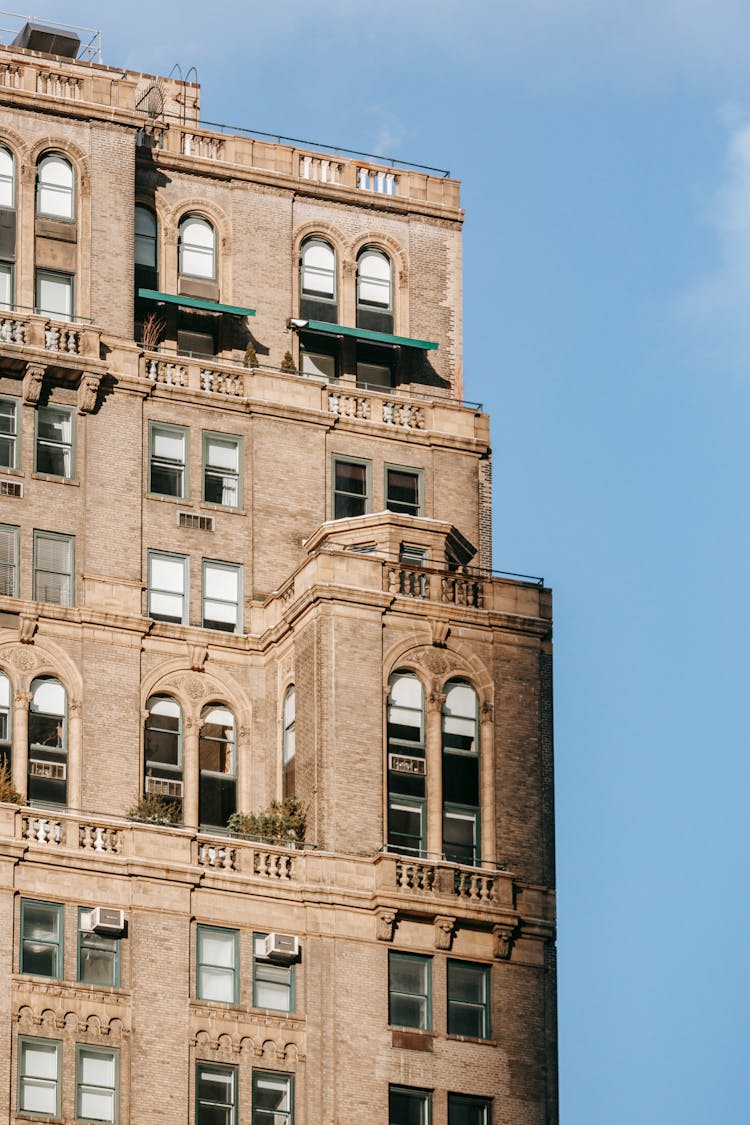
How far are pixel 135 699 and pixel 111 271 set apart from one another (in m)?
12.2

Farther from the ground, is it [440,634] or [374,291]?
[374,291]

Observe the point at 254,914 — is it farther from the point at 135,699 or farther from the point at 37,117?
the point at 37,117

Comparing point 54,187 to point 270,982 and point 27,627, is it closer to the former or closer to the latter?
point 27,627

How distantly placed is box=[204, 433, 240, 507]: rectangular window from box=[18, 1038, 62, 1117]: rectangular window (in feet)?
56.0

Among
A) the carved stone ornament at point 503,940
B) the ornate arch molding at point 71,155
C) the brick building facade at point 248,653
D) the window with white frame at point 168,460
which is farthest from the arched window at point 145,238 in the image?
the carved stone ornament at point 503,940

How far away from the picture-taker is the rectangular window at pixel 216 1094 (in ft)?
322

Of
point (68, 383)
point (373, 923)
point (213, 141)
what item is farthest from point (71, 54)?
point (373, 923)

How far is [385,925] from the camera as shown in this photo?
100438mm

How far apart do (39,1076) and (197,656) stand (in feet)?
44.2

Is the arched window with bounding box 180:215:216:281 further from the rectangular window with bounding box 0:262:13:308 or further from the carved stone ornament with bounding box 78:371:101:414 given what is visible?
the carved stone ornament with bounding box 78:371:101:414

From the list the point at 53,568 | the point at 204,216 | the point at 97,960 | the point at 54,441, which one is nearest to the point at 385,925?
the point at 97,960

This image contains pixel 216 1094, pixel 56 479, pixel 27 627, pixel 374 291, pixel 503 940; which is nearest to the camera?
pixel 216 1094

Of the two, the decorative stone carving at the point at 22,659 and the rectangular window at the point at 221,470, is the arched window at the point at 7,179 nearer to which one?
the rectangular window at the point at 221,470

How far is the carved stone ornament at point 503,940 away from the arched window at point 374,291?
19.4m
